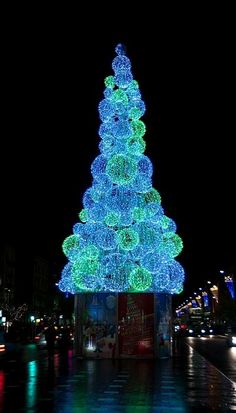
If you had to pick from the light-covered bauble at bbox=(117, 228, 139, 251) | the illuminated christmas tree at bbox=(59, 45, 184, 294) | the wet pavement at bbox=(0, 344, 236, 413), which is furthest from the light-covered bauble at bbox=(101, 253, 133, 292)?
the wet pavement at bbox=(0, 344, 236, 413)

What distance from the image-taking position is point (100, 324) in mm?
26328

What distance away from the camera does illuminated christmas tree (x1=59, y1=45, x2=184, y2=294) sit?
24781mm

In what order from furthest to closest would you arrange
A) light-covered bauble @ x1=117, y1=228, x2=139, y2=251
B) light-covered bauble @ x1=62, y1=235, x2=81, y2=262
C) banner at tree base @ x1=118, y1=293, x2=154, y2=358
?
banner at tree base @ x1=118, y1=293, x2=154, y2=358 → light-covered bauble @ x1=62, y1=235, x2=81, y2=262 → light-covered bauble @ x1=117, y1=228, x2=139, y2=251

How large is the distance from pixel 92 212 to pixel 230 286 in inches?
2678

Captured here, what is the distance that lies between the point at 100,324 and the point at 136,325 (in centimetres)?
152

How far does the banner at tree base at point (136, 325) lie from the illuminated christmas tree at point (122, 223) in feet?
2.10

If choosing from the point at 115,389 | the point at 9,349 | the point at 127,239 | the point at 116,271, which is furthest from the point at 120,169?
the point at 9,349

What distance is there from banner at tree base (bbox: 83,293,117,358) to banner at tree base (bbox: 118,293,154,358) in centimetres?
30

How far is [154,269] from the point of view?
24875mm

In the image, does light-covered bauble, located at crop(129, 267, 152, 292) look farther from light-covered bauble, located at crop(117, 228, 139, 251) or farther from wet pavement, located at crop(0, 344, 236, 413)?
wet pavement, located at crop(0, 344, 236, 413)

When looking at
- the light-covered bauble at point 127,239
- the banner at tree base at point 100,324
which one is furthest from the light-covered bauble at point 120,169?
the banner at tree base at point 100,324

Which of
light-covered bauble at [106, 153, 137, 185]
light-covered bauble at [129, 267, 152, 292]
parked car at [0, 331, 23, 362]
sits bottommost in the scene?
parked car at [0, 331, 23, 362]

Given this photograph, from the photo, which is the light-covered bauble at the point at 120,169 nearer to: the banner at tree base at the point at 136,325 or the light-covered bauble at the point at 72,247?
the light-covered bauble at the point at 72,247

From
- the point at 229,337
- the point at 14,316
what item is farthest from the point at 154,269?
the point at 14,316
